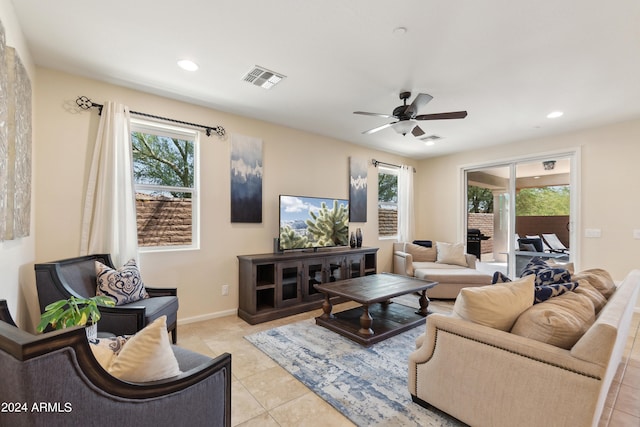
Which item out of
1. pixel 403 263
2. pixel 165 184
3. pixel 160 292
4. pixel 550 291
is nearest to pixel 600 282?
Result: pixel 550 291

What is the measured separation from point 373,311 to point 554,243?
3229 mm

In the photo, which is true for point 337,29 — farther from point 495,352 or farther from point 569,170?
point 569,170

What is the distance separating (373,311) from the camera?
3.61 m

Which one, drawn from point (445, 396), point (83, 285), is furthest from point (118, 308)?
point (445, 396)

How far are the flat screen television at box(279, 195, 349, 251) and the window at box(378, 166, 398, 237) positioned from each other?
1.17 metres

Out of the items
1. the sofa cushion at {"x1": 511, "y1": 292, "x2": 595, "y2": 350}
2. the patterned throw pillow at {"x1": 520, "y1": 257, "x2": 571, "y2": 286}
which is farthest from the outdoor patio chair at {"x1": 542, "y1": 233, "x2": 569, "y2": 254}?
the sofa cushion at {"x1": 511, "y1": 292, "x2": 595, "y2": 350}

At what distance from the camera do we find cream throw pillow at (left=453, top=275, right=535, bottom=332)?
1.62m

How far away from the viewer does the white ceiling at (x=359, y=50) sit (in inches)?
74.2

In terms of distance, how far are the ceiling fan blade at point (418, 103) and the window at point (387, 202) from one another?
2678 millimetres

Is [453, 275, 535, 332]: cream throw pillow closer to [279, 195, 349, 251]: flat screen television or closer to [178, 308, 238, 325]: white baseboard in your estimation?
[279, 195, 349, 251]: flat screen television

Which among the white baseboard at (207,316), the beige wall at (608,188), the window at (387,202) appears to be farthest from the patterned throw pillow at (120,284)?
the beige wall at (608,188)

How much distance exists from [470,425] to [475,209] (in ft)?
15.2

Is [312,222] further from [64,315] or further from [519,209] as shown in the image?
[519,209]

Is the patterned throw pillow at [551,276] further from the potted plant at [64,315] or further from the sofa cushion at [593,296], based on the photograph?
the potted plant at [64,315]
